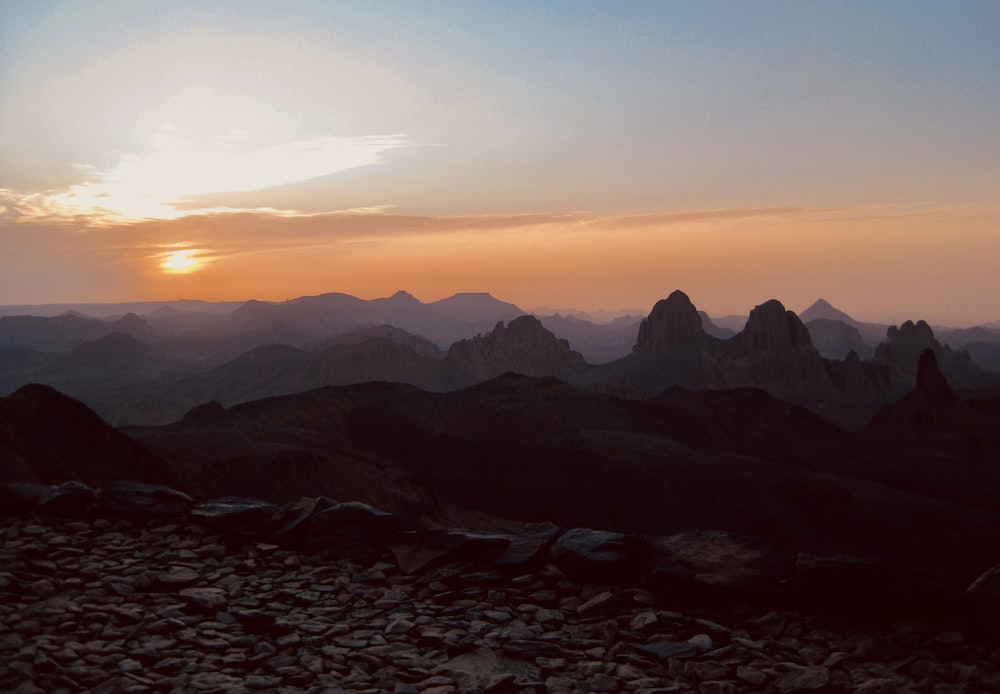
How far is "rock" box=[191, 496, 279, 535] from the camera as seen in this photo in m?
12.2

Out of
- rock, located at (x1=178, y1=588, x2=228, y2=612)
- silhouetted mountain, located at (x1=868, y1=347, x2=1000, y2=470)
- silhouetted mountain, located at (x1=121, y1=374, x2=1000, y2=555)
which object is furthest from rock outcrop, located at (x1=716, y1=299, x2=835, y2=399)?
rock, located at (x1=178, y1=588, x2=228, y2=612)

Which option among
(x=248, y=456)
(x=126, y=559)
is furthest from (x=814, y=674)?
(x=248, y=456)

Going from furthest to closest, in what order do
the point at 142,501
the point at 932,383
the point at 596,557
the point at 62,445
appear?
the point at 932,383 < the point at 62,445 < the point at 142,501 < the point at 596,557

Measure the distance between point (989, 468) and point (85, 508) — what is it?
350ft

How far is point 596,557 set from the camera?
33.4ft

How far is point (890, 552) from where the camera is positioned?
5809 cm

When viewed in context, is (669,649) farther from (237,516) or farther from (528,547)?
(237,516)

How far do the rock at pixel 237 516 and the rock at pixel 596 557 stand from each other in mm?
5091

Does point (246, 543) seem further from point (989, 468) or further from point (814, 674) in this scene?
point (989, 468)

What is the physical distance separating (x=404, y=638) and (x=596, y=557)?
2.97 meters

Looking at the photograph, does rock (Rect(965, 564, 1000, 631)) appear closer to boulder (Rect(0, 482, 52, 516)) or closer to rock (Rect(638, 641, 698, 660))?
rock (Rect(638, 641, 698, 660))

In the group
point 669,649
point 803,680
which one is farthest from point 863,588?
point 669,649

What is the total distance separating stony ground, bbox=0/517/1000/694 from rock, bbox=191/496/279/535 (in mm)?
1409

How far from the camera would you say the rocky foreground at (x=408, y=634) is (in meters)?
7.55
